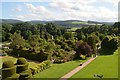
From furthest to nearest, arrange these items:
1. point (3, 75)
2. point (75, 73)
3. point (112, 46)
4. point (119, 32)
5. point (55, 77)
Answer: point (119, 32) < point (112, 46) < point (75, 73) < point (55, 77) < point (3, 75)

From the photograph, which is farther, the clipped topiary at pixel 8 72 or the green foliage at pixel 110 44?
the green foliage at pixel 110 44

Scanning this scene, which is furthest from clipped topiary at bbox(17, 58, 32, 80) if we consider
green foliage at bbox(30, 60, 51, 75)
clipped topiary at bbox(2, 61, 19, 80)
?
green foliage at bbox(30, 60, 51, 75)

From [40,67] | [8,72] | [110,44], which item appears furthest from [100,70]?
[110,44]

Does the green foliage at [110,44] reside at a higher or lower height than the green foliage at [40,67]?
higher

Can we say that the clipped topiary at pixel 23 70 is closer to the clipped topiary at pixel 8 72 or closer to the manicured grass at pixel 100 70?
the clipped topiary at pixel 8 72

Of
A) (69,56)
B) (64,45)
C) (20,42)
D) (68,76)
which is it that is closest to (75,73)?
(68,76)

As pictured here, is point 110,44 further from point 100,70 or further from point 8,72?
point 8,72

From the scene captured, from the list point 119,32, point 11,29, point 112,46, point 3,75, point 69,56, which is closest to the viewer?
point 3,75

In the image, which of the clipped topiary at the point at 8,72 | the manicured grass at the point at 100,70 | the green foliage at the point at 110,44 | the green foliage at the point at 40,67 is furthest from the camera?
the green foliage at the point at 110,44

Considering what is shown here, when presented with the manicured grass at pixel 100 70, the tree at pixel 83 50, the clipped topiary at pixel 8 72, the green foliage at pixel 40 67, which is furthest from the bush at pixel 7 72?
the tree at pixel 83 50

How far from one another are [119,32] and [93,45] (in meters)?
30.4

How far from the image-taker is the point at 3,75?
24.6m

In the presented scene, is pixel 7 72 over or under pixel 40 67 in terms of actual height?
over

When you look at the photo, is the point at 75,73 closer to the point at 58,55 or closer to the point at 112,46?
the point at 58,55
